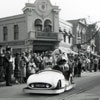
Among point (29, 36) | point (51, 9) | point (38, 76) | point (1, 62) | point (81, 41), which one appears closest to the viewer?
point (38, 76)

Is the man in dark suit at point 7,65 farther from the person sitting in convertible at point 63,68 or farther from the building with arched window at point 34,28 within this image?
the building with arched window at point 34,28

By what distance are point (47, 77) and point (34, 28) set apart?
82.7ft

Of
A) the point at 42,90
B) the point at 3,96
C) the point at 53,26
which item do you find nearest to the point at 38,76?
the point at 42,90

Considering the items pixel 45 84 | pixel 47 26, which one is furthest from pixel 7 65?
pixel 47 26

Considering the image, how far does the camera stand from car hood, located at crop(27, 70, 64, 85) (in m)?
11.7

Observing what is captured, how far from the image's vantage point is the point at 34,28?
121 feet

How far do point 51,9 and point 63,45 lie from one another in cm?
573

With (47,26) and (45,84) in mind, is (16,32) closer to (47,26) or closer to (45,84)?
(47,26)

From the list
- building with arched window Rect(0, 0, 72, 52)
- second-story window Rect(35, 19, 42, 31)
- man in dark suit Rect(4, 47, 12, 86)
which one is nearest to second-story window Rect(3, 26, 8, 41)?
building with arched window Rect(0, 0, 72, 52)

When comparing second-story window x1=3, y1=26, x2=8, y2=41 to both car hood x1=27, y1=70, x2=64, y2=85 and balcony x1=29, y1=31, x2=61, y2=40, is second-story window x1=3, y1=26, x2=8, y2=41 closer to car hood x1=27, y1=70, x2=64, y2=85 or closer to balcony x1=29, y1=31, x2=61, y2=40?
balcony x1=29, y1=31, x2=61, y2=40

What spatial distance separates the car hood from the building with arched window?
23164 mm

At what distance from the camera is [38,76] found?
12148mm

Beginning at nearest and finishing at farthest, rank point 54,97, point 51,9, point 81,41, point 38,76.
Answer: point 54,97 < point 38,76 < point 51,9 < point 81,41

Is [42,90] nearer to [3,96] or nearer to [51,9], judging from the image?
[3,96]
